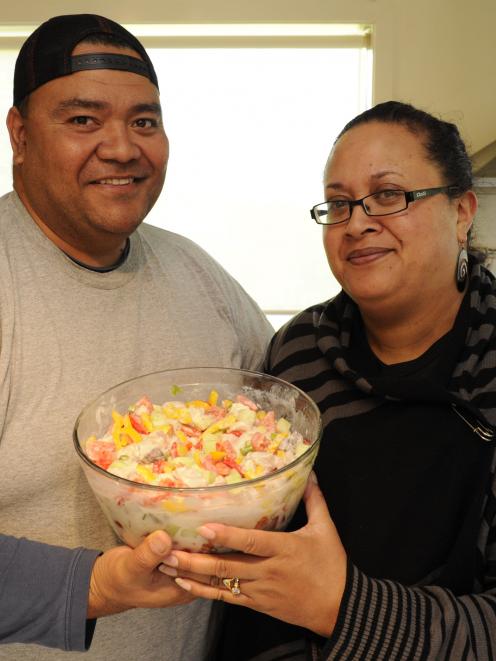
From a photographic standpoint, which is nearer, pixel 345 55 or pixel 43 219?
pixel 43 219

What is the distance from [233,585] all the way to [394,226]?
787mm

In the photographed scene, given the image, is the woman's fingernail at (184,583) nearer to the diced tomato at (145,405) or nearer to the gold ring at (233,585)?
the gold ring at (233,585)

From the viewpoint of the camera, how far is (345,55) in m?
3.11

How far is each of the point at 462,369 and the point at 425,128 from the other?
21.0 inches

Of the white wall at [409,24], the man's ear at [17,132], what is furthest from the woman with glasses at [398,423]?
the white wall at [409,24]

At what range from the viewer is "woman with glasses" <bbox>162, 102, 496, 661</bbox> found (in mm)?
1066

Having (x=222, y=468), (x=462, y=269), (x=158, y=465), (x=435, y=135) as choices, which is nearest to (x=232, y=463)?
(x=222, y=468)

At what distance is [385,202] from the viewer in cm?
133

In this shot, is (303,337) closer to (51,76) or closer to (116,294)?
(116,294)

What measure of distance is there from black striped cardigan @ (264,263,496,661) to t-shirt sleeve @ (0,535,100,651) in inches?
17.6

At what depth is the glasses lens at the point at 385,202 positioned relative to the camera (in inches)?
52.1

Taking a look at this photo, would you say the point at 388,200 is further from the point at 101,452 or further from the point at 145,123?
the point at 101,452

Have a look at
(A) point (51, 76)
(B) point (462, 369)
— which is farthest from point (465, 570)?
(A) point (51, 76)

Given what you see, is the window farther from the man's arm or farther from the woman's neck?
the man's arm
